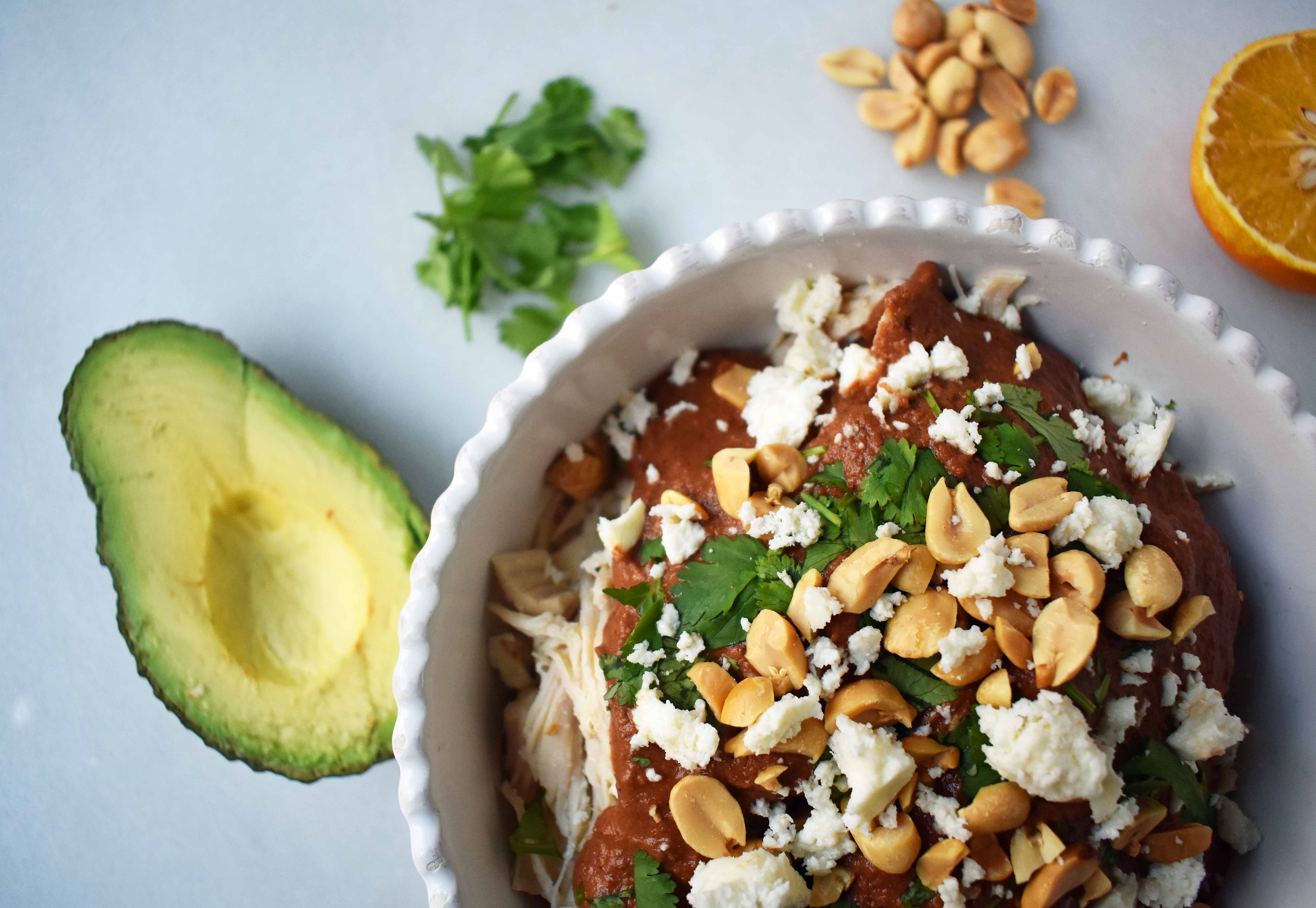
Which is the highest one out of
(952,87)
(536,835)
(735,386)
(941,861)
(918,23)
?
(918,23)

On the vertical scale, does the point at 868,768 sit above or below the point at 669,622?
below

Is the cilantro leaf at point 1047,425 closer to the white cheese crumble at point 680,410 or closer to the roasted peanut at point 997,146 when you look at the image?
the white cheese crumble at point 680,410

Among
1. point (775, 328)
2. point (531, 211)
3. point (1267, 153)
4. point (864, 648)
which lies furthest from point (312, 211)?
point (1267, 153)

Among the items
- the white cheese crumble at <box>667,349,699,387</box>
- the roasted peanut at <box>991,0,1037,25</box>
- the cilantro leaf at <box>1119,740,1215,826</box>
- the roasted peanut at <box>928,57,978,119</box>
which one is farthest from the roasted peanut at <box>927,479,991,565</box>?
→ the roasted peanut at <box>991,0,1037,25</box>

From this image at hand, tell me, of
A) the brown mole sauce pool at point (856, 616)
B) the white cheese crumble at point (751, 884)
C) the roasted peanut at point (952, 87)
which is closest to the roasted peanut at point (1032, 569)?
the brown mole sauce pool at point (856, 616)

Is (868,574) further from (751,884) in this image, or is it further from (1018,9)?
(1018,9)

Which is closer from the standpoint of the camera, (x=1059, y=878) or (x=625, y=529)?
(x=1059, y=878)

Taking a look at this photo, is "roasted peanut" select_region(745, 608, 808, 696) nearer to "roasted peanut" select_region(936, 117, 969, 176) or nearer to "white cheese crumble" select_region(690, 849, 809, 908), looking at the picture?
"white cheese crumble" select_region(690, 849, 809, 908)
